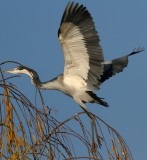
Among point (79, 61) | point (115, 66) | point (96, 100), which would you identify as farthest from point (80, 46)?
point (115, 66)

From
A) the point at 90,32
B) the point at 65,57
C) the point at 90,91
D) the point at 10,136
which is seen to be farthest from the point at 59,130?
the point at 90,91

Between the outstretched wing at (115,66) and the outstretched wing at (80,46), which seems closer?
the outstretched wing at (80,46)

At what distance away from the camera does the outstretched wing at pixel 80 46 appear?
199 inches

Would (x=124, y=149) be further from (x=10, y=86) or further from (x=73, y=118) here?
(x=10, y=86)

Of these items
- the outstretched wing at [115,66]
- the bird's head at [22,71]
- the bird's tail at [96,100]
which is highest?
the outstretched wing at [115,66]

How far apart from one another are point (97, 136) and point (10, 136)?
74cm

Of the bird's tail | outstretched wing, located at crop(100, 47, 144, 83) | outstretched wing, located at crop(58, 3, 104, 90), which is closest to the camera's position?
outstretched wing, located at crop(58, 3, 104, 90)

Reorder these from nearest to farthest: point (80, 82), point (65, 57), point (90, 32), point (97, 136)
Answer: point (97, 136)
point (90, 32)
point (65, 57)
point (80, 82)

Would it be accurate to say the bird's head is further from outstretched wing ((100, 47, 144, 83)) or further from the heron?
outstretched wing ((100, 47, 144, 83))

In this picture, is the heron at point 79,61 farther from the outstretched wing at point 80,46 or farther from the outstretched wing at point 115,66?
the outstretched wing at point 115,66

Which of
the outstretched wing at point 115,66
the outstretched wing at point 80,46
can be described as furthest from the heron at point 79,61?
the outstretched wing at point 115,66

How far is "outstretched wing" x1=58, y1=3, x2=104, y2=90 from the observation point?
506 cm

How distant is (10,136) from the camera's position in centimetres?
289

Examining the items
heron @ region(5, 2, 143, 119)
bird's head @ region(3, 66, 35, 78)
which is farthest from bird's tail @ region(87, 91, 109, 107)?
bird's head @ region(3, 66, 35, 78)
